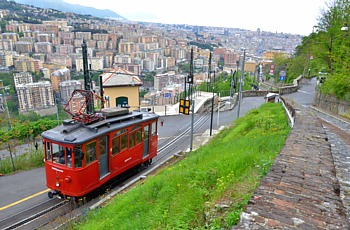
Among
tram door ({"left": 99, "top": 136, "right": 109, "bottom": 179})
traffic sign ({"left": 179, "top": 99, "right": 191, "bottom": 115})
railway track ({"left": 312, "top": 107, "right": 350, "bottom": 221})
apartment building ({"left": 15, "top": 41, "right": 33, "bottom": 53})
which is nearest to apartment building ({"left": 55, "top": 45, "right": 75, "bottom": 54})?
apartment building ({"left": 15, "top": 41, "right": 33, "bottom": 53})

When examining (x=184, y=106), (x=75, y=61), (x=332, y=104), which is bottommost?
(x=332, y=104)

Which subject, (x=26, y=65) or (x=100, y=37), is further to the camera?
(x=100, y=37)

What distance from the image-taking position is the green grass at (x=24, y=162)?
39.1 ft

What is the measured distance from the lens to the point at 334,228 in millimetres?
2854

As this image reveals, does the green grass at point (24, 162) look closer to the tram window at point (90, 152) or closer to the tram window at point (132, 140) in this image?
the tram window at point (132, 140)

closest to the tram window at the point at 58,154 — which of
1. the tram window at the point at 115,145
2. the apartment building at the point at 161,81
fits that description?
the tram window at the point at 115,145

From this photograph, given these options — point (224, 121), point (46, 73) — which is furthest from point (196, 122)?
point (46, 73)

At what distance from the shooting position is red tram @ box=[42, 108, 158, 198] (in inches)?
328

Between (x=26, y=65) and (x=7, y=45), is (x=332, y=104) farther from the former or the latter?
(x=7, y=45)

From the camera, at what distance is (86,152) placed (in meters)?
8.46

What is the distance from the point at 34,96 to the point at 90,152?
62.8 ft

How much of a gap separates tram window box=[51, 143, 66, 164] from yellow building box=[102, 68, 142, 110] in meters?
15.1

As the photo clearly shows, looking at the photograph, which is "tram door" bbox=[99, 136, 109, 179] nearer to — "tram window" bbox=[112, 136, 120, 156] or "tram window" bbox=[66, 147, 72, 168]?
"tram window" bbox=[112, 136, 120, 156]

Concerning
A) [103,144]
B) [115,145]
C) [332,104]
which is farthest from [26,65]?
[332,104]
